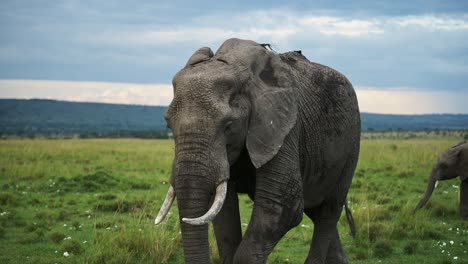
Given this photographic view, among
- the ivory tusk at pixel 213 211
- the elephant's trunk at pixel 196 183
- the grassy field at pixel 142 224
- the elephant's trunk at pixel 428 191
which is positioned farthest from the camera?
the elephant's trunk at pixel 428 191

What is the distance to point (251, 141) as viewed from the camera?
Result: 5785mm

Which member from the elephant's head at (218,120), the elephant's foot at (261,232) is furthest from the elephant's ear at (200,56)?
the elephant's foot at (261,232)

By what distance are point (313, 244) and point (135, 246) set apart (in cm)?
298

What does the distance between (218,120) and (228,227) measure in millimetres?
1583

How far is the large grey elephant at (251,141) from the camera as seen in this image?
5328 millimetres

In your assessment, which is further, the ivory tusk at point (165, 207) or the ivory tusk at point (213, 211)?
the ivory tusk at point (165, 207)

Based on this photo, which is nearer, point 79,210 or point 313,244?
point 313,244

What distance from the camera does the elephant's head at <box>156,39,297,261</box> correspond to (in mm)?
5293

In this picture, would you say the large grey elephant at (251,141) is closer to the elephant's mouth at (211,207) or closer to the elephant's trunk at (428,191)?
the elephant's mouth at (211,207)

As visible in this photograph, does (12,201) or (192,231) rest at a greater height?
(192,231)

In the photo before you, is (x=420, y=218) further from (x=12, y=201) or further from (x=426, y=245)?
(x=12, y=201)

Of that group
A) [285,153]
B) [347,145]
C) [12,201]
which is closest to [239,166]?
[285,153]

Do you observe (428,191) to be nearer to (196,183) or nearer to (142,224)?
(142,224)

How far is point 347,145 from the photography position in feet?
24.7
